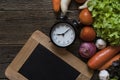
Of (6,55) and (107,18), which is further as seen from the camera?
(6,55)

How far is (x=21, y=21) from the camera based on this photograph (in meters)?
1.71

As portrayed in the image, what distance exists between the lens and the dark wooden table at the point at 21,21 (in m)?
1.71

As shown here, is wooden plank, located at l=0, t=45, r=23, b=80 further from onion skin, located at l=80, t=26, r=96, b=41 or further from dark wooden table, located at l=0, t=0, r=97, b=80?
onion skin, located at l=80, t=26, r=96, b=41

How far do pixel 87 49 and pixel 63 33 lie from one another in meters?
0.11

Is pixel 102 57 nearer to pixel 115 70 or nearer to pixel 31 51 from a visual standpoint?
pixel 115 70

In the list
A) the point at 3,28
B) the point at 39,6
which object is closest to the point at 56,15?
the point at 39,6

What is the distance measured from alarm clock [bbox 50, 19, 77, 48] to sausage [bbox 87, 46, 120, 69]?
4.4 inches

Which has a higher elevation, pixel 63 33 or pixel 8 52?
pixel 63 33

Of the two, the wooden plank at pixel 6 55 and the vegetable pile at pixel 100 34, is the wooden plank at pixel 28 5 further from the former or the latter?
the wooden plank at pixel 6 55

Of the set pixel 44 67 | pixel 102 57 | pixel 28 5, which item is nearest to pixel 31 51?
pixel 44 67

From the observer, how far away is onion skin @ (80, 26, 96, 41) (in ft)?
5.37

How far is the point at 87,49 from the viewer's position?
5.40 feet

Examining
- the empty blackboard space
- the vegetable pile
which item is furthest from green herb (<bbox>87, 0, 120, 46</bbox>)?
the empty blackboard space

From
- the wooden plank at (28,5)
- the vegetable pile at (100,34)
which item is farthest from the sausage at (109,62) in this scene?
the wooden plank at (28,5)
